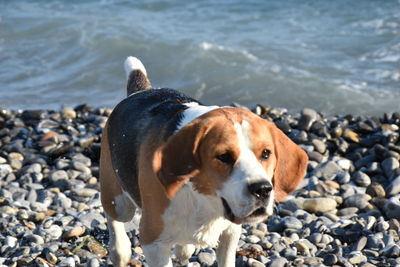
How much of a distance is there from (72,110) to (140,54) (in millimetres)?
4708

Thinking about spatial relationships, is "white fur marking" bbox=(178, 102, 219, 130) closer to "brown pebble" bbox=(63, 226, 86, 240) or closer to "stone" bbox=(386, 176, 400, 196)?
"brown pebble" bbox=(63, 226, 86, 240)

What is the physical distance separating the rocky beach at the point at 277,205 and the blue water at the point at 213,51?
2.49 m

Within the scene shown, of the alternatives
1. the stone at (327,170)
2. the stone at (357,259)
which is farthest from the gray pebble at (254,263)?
the stone at (327,170)

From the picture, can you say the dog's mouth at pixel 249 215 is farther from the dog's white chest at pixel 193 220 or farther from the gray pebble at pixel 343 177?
the gray pebble at pixel 343 177

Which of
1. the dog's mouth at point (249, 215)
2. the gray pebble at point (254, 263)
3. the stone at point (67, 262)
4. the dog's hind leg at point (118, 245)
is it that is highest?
the dog's mouth at point (249, 215)

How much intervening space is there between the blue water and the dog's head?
704cm

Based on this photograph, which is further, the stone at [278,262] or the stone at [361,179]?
the stone at [361,179]

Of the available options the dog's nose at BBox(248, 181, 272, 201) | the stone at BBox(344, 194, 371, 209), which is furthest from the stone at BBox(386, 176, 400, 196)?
the dog's nose at BBox(248, 181, 272, 201)

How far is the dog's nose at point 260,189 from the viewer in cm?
345

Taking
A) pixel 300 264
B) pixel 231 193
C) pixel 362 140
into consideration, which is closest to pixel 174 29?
pixel 362 140

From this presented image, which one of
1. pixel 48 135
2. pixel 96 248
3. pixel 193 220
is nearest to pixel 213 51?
pixel 48 135

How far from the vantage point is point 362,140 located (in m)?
7.98

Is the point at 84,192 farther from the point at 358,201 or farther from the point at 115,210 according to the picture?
the point at 358,201

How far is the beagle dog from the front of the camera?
3.56m
